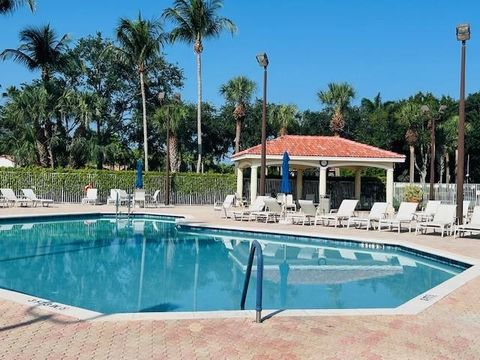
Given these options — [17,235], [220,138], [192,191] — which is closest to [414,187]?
[192,191]

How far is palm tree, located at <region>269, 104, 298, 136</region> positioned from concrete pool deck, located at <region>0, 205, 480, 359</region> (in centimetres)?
3777

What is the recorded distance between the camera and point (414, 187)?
27.6 m

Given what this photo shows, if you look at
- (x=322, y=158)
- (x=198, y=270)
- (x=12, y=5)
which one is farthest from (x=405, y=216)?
(x=12, y=5)

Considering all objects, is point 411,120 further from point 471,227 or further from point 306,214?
point 471,227

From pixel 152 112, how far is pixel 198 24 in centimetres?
1223

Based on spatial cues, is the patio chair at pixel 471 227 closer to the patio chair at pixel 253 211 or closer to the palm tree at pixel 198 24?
the patio chair at pixel 253 211

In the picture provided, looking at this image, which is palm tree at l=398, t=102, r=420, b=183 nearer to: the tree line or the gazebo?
the tree line

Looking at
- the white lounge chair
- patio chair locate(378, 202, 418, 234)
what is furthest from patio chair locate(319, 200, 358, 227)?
the white lounge chair

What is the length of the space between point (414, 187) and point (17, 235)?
19918mm

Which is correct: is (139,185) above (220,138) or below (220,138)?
below

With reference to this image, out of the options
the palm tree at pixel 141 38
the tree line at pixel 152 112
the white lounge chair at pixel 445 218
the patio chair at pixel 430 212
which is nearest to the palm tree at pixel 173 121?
the tree line at pixel 152 112

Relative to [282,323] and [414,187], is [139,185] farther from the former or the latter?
[282,323]

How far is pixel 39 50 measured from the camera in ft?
107

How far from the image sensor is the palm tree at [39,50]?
3247cm
